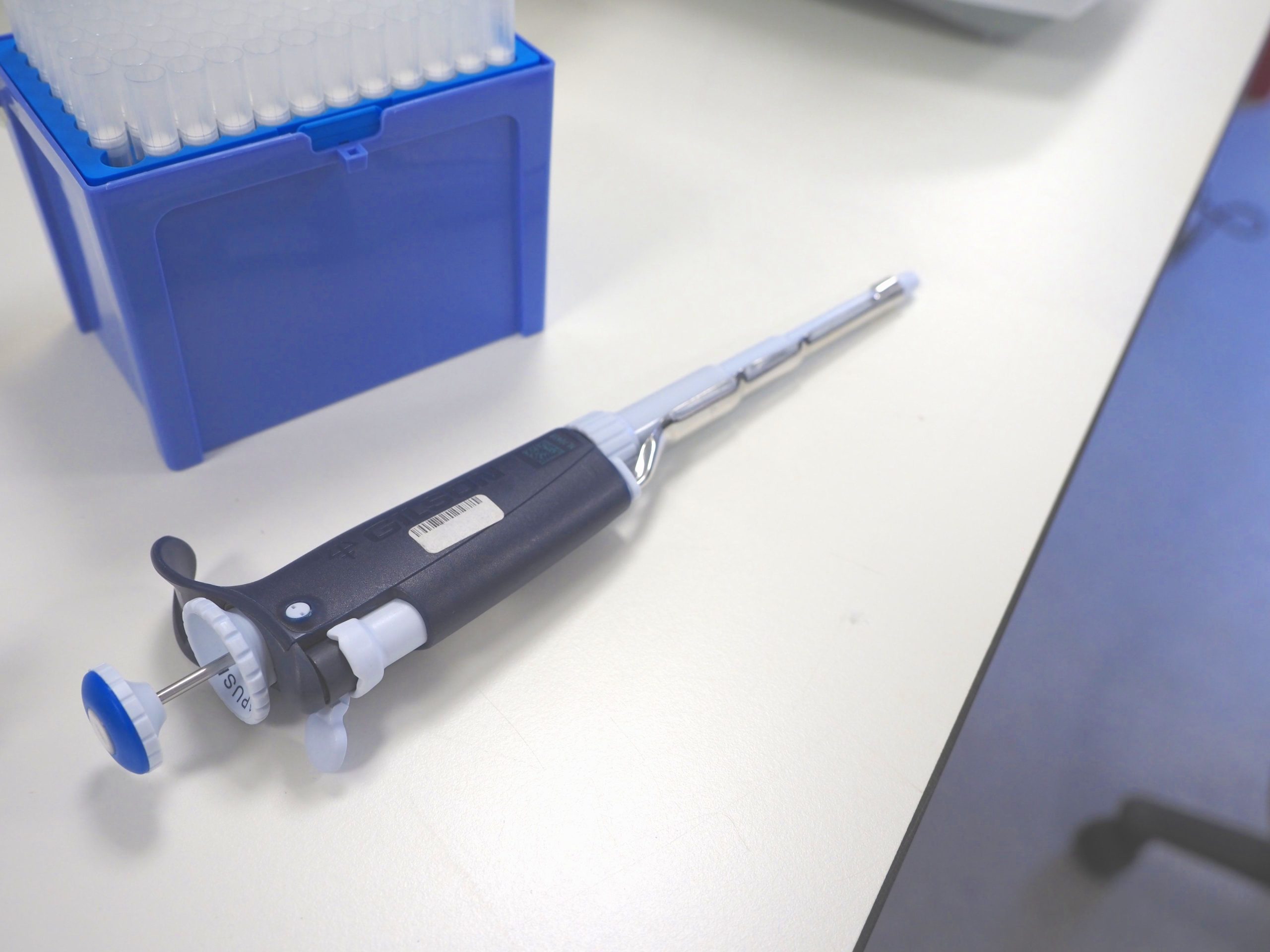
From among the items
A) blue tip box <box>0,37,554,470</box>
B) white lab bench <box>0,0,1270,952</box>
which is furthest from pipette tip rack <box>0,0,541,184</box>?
white lab bench <box>0,0,1270,952</box>

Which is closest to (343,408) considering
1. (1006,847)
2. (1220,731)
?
(1006,847)

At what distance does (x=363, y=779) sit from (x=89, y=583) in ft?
0.49

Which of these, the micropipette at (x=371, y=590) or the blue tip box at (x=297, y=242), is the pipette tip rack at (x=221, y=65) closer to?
the blue tip box at (x=297, y=242)

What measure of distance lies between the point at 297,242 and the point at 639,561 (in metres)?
0.20

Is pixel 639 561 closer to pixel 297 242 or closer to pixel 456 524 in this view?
pixel 456 524

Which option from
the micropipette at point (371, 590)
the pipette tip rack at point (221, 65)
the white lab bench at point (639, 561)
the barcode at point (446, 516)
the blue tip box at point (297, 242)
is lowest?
the white lab bench at point (639, 561)

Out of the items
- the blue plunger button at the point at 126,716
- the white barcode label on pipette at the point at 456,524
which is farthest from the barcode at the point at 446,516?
the blue plunger button at the point at 126,716

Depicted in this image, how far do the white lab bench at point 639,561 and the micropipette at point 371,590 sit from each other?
26mm

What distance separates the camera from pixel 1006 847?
3.09 ft

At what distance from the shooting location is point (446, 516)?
0.37 m

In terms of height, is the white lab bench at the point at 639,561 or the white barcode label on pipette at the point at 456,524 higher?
the white barcode label on pipette at the point at 456,524

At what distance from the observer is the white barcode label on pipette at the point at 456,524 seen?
364mm

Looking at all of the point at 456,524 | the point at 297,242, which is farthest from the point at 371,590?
the point at 297,242

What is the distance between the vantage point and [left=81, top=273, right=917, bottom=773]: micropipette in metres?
0.32
